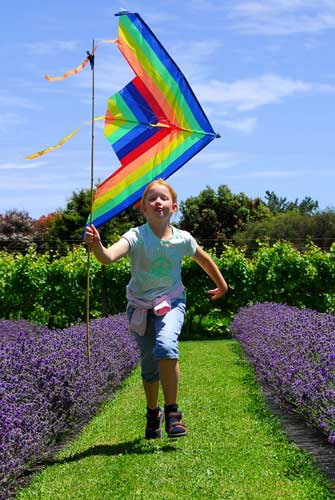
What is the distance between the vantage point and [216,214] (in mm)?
60250

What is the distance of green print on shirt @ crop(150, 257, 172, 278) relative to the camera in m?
5.28

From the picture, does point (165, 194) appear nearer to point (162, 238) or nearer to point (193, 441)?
point (162, 238)

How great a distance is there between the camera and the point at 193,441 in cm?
533

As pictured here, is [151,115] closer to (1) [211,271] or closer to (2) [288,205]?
(1) [211,271]

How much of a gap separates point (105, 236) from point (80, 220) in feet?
10.8

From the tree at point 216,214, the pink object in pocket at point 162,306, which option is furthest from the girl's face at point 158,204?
the tree at point 216,214

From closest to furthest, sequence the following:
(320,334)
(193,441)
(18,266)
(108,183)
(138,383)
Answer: (193,441) < (108,183) < (320,334) < (138,383) < (18,266)

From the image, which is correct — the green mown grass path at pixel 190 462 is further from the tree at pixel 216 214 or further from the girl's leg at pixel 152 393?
the tree at pixel 216 214

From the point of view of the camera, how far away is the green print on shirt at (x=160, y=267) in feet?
17.3

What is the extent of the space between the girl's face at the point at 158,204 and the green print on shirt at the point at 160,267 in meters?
0.31

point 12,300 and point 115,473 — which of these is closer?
point 115,473

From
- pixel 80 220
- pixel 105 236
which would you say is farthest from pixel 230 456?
pixel 80 220

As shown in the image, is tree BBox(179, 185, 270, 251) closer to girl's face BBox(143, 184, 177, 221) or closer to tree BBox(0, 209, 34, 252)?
tree BBox(0, 209, 34, 252)

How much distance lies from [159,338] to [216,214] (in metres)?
55.4
